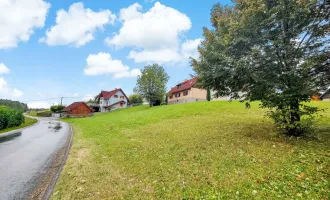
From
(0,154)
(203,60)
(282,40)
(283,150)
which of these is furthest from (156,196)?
(0,154)

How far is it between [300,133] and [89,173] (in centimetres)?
911

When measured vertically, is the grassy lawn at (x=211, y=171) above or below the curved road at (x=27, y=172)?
above

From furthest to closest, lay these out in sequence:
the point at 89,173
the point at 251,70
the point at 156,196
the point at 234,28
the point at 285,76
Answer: the point at 234,28 < the point at 251,70 < the point at 285,76 < the point at 89,173 < the point at 156,196

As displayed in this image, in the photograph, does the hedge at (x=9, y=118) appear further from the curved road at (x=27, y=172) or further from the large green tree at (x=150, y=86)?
the large green tree at (x=150, y=86)

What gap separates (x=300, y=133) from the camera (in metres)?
7.83

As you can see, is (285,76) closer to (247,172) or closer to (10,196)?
(247,172)

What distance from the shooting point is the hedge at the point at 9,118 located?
2375 cm

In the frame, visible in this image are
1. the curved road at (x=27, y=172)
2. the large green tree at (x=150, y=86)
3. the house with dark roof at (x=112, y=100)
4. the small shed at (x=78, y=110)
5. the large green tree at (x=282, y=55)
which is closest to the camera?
the curved road at (x=27, y=172)

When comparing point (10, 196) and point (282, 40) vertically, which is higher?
point (282, 40)

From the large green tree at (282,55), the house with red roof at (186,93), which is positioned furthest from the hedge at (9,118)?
the house with red roof at (186,93)

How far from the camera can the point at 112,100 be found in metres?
62.5

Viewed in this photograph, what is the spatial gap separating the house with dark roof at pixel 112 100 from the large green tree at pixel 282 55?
57.8 meters

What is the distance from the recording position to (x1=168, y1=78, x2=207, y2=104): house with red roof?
42.2 meters

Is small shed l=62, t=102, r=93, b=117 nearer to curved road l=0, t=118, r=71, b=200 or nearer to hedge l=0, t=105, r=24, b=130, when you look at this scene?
hedge l=0, t=105, r=24, b=130
